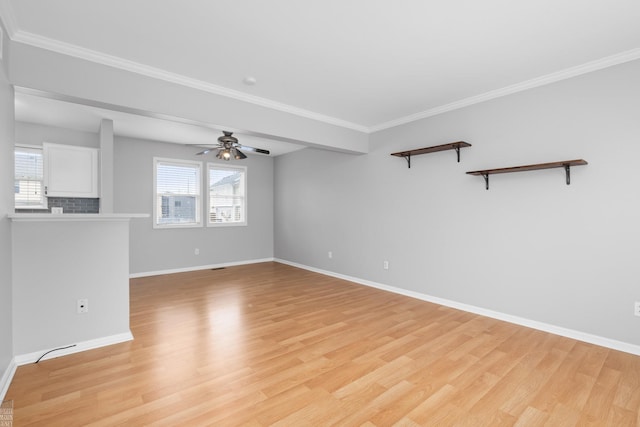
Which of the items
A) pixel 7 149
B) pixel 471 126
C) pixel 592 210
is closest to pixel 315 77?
pixel 471 126

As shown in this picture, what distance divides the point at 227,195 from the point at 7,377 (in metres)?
4.98

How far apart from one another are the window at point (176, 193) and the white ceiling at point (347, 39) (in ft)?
11.0

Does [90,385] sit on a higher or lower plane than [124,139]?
lower

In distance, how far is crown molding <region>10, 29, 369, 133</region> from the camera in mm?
2424

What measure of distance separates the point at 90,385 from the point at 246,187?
17.3 feet

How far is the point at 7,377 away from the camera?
2189 millimetres

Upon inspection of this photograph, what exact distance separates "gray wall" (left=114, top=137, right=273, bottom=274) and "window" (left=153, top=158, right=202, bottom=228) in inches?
4.6

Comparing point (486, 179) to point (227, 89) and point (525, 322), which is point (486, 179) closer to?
point (525, 322)

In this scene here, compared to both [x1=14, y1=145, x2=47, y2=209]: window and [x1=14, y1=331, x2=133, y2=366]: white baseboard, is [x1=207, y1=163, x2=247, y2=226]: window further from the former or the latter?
[x1=14, y1=331, x2=133, y2=366]: white baseboard

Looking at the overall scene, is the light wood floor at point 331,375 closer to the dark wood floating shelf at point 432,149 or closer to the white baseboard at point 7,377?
the white baseboard at point 7,377

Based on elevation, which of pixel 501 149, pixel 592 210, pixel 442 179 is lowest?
pixel 592 210

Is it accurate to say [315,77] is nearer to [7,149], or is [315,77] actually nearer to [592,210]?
[7,149]

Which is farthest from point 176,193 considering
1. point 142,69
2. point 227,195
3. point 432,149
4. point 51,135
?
point 432,149

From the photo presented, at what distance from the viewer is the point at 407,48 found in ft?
8.65
